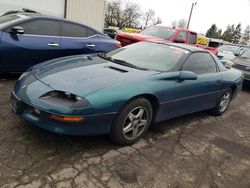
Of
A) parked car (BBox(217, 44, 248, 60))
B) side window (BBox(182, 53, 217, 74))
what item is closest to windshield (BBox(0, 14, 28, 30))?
side window (BBox(182, 53, 217, 74))

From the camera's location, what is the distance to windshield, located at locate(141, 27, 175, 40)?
940 cm

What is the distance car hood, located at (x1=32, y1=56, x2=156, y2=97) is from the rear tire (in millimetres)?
2163

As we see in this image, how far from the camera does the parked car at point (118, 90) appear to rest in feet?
8.98

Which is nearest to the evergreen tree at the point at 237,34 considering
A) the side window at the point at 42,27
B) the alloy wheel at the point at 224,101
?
the alloy wheel at the point at 224,101

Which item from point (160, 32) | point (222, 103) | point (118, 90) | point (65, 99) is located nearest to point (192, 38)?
point (160, 32)

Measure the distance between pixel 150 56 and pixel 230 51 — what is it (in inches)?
342

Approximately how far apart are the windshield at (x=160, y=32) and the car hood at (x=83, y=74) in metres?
5.98

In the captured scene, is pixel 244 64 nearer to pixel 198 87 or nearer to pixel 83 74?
pixel 198 87

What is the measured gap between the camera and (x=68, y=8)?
41.2 ft

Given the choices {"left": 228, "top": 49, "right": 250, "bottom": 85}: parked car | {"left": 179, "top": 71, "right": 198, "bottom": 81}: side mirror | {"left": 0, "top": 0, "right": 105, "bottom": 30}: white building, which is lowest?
{"left": 228, "top": 49, "right": 250, "bottom": 85}: parked car

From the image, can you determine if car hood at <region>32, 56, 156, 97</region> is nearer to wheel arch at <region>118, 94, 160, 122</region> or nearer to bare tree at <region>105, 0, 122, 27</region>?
wheel arch at <region>118, 94, 160, 122</region>

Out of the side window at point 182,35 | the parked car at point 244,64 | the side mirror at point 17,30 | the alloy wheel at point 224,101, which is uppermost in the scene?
the side window at point 182,35

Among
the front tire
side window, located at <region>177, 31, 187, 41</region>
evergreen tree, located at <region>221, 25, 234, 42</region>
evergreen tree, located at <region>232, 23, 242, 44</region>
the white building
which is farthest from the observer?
evergreen tree, located at <region>232, 23, 242, 44</region>

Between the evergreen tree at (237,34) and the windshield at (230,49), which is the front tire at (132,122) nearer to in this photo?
the windshield at (230,49)
